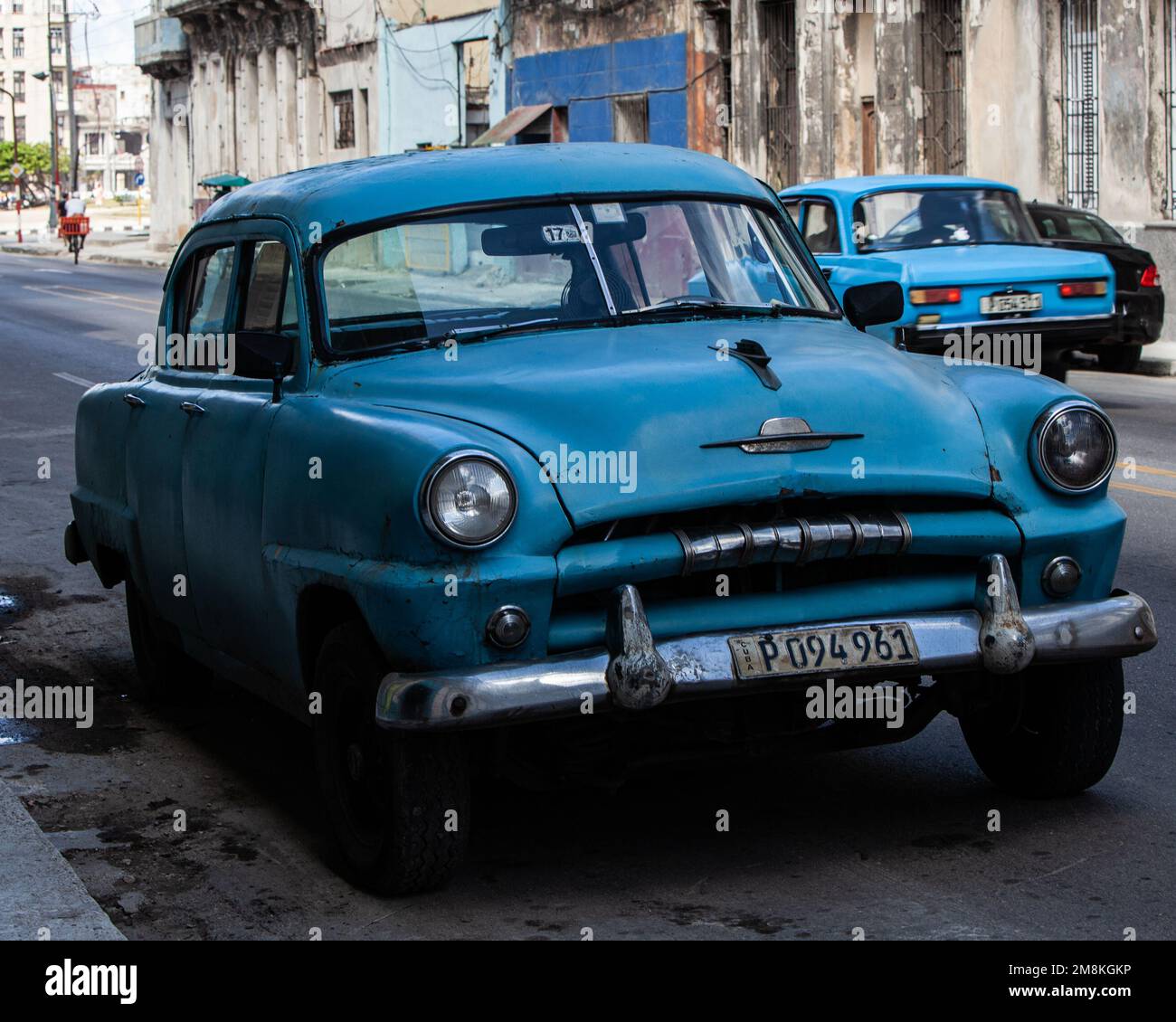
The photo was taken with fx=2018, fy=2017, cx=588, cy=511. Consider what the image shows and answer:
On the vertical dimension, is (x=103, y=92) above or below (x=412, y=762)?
above

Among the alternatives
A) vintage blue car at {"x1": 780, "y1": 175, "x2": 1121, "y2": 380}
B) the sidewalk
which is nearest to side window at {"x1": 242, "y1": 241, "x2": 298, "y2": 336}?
vintage blue car at {"x1": 780, "y1": 175, "x2": 1121, "y2": 380}

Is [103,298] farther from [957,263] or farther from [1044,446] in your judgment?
[1044,446]

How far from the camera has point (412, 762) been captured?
4551 mm

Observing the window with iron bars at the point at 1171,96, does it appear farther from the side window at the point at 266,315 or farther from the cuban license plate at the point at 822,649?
the cuban license plate at the point at 822,649

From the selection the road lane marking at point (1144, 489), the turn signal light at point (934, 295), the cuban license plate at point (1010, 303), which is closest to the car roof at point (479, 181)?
the road lane marking at point (1144, 489)

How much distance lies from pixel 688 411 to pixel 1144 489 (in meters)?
7.29

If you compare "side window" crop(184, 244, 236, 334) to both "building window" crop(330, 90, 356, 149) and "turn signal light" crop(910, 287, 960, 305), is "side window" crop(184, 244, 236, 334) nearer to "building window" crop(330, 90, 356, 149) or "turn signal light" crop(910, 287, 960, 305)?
"turn signal light" crop(910, 287, 960, 305)

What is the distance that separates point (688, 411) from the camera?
4.74 meters

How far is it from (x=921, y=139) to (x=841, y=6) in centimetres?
344

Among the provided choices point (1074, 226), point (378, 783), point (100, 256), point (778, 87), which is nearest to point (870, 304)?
point (378, 783)

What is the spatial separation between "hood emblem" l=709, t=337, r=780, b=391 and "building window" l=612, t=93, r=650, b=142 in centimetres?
3097

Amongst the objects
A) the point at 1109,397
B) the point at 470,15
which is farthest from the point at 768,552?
the point at 470,15

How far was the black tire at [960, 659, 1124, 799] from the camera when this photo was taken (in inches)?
204
